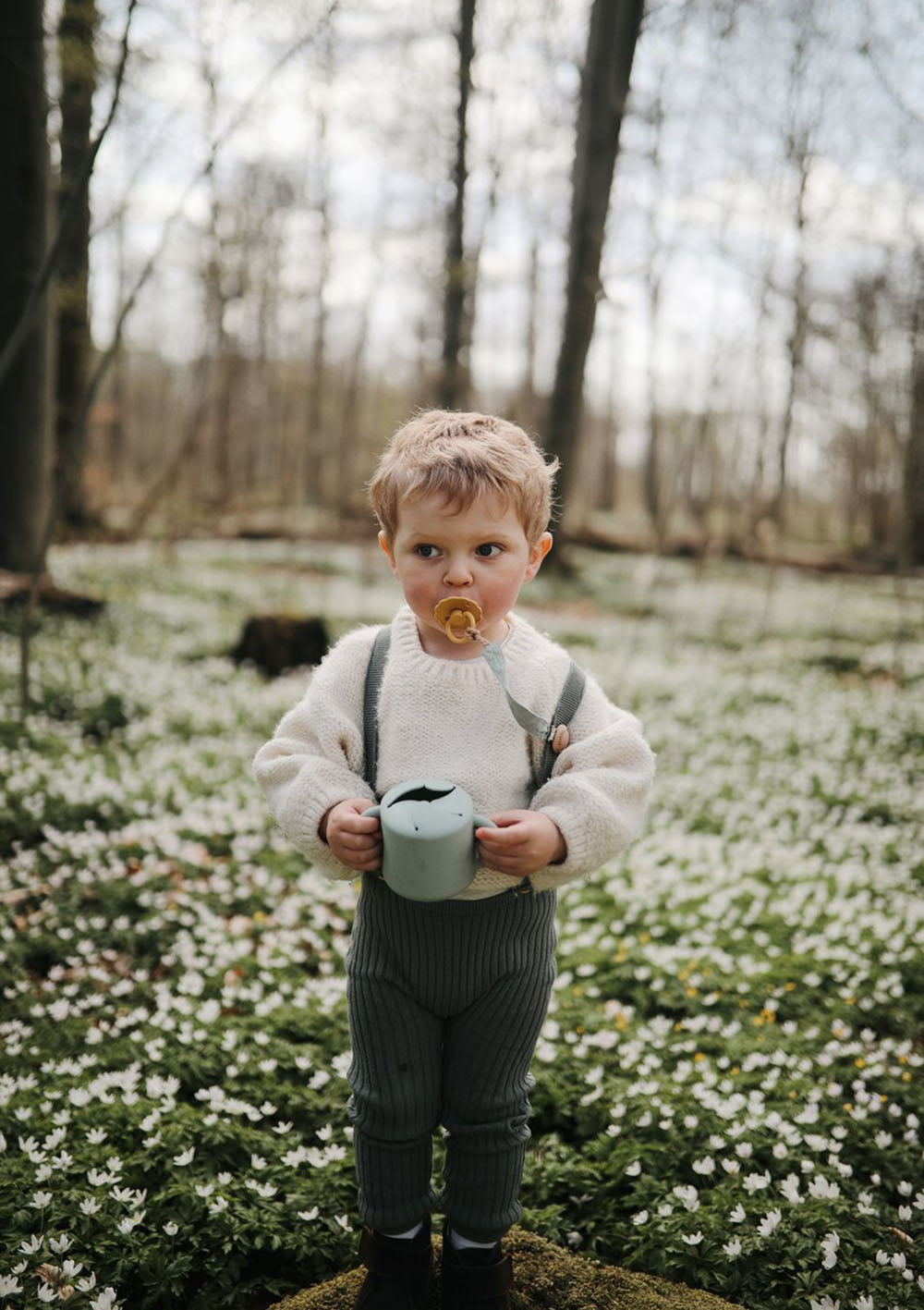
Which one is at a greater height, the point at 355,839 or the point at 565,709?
the point at 565,709

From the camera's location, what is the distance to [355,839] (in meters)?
1.83

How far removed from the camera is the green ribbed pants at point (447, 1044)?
202 cm

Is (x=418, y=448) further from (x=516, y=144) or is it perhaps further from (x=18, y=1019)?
(x=516, y=144)

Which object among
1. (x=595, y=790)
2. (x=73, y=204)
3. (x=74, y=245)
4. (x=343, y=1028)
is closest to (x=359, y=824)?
(x=595, y=790)

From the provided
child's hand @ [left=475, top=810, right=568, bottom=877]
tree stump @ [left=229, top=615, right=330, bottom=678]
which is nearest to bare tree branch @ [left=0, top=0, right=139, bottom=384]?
→ child's hand @ [left=475, top=810, right=568, bottom=877]

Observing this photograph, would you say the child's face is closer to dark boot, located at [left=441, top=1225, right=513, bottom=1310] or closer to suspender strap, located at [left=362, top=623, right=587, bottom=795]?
suspender strap, located at [left=362, top=623, right=587, bottom=795]

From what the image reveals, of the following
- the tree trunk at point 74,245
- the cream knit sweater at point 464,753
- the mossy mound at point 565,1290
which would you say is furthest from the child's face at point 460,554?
the tree trunk at point 74,245

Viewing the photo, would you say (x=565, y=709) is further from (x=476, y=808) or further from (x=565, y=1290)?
(x=565, y=1290)

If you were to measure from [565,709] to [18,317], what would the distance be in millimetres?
9384

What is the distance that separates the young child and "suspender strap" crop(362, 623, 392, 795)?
0.02 m

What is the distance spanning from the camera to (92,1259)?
2.40 metres

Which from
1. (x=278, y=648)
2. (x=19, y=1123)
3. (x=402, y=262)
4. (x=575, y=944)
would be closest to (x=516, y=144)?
(x=402, y=262)

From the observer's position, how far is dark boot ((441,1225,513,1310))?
213 centimetres

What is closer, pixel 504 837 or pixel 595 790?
pixel 504 837
